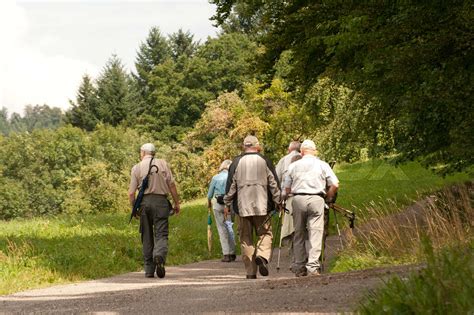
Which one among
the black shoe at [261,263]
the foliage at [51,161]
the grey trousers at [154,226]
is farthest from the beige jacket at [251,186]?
the foliage at [51,161]

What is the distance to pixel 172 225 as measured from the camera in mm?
23531

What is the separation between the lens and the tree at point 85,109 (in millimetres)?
97062

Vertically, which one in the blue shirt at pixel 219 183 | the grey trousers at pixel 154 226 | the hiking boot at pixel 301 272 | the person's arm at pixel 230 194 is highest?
the blue shirt at pixel 219 183

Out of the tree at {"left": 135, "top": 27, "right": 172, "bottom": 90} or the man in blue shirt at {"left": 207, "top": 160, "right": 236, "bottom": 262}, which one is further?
the tree at {"left": 135, "top": 27, "right": 172, "bottom": 90}

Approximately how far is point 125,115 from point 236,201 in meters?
84.7

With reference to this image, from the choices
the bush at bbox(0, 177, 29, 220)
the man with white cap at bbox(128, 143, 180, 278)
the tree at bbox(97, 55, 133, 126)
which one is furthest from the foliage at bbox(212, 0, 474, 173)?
the tree at bbox(97, 55, 133, 126)

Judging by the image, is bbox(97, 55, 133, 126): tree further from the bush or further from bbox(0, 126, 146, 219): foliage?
the bush

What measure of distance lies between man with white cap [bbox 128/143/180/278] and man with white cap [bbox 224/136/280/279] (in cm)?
115

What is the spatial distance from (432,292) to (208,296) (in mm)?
3927

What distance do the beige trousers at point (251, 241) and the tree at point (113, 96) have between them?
82.9 metres

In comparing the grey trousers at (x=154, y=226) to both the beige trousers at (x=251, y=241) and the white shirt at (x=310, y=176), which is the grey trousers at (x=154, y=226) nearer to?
the beige trousers at (x=251, y=241)

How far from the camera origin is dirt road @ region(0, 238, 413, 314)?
8.19 metres

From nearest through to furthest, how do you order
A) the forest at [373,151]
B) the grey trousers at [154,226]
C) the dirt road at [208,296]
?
the dirt road at [208,296]
the forest at [373,151]
the grey trousers at [154,226]

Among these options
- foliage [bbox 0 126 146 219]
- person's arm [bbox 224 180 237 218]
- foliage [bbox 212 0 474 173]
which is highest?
foliage [bbox 0 126 146 219]
